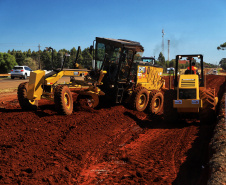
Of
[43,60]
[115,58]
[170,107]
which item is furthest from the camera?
[43,60]

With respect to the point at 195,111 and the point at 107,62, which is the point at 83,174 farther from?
the point at 107,62

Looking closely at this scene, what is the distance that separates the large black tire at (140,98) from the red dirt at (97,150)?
4.25 ft

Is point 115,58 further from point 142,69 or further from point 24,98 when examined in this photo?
point 24,98

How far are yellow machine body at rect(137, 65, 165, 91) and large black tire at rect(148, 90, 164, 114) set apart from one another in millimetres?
508

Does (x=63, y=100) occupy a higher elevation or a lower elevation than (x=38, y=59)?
lower

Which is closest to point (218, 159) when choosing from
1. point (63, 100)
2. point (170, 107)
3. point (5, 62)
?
point (170, 107)

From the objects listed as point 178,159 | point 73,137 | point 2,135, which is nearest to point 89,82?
point 73,137

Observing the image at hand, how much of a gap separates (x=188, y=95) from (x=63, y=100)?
4.23 m

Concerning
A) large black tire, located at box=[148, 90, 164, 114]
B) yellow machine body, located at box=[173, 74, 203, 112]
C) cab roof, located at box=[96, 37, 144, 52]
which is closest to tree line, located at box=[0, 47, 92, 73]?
cab roof, located at box=[96, 37, 144, 52]

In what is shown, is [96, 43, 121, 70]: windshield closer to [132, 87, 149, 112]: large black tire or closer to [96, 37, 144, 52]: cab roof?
[96, 37, 144, 52]: cab roof

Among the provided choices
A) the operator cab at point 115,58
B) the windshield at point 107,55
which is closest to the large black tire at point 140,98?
the operator cab at point 115,58

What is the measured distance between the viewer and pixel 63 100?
9.20m

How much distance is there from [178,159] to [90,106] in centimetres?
529

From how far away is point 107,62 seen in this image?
1175cm
